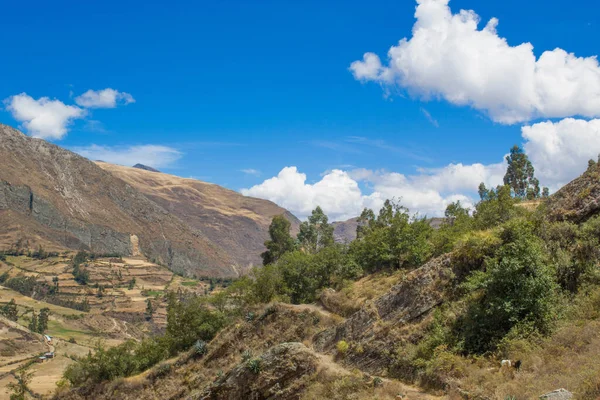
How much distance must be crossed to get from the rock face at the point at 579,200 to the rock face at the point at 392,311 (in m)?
5.76

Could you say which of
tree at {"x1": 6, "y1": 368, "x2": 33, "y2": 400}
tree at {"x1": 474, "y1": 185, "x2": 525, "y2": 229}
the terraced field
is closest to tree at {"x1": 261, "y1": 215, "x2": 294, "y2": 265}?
tree at {"x1": 6, "y1": 368, "x2": 33, "y2": 400}

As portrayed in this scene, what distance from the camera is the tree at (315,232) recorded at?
253 feet

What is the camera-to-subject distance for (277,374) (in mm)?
22781

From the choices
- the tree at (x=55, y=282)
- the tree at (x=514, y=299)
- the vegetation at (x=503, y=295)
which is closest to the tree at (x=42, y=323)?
the tree at (x=55, y=282)

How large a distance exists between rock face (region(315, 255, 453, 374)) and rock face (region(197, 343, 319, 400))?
106 inches

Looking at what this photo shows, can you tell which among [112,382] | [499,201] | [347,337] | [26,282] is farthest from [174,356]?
[26,282]

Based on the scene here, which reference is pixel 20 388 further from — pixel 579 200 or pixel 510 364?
pixel 579 200

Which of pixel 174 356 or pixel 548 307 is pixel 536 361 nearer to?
pixel 548 307

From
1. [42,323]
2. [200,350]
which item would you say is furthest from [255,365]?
[42,323]

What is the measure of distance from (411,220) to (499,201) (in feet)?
43.2

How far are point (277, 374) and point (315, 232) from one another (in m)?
57.5

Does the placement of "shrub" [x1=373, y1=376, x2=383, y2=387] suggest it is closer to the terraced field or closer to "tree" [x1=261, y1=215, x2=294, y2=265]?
"tree" [x1=261, y1=215, x2=294, y2=265]

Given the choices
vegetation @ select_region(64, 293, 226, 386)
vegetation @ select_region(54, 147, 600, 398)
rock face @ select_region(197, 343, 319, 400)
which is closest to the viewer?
vegetation @ select_region(54, 147, 600, 398)

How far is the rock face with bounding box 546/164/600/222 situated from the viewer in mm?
19125
